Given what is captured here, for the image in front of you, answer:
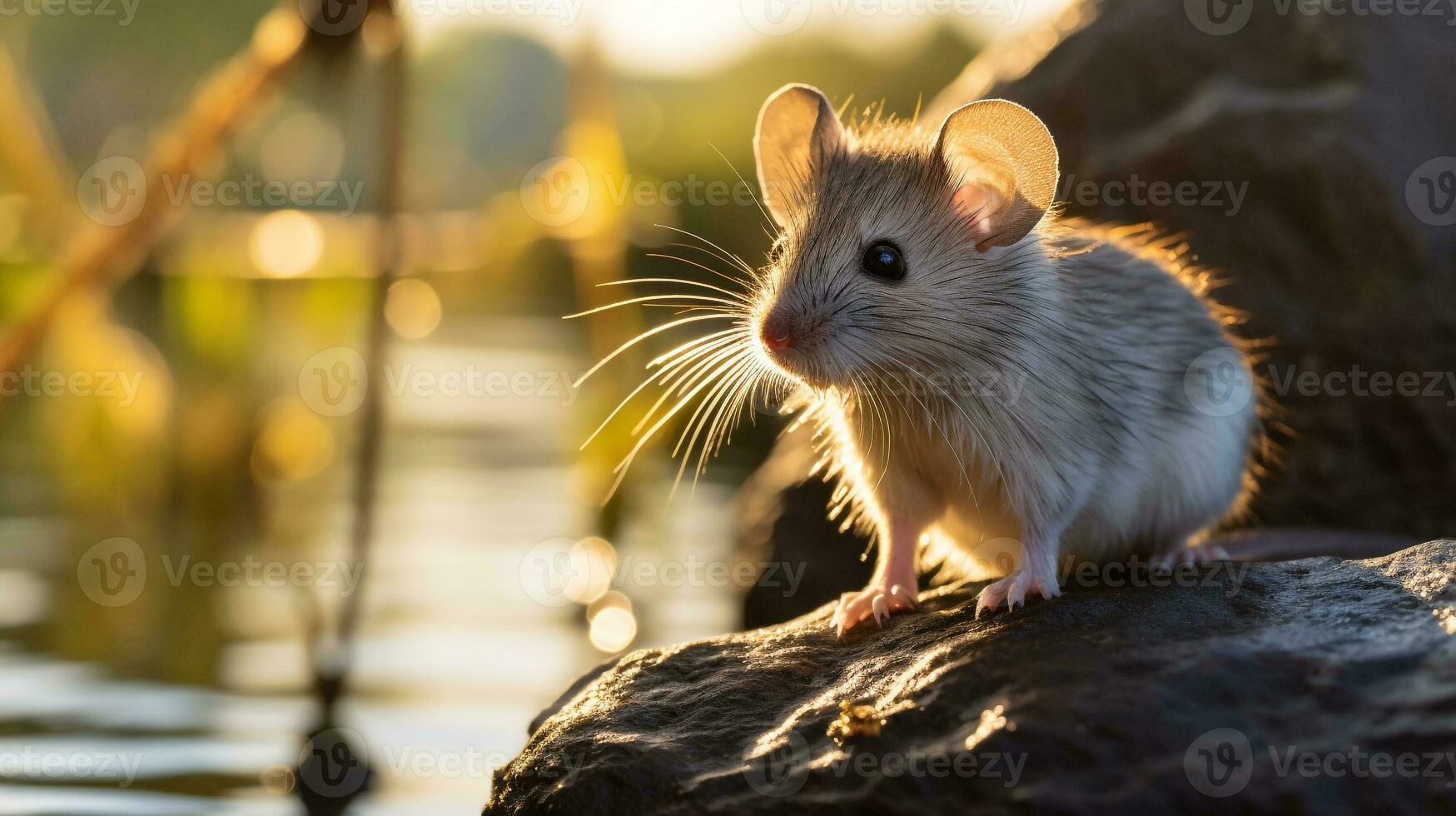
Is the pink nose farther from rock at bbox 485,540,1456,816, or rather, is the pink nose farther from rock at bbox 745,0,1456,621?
rock at bbox 745,0,1456,621

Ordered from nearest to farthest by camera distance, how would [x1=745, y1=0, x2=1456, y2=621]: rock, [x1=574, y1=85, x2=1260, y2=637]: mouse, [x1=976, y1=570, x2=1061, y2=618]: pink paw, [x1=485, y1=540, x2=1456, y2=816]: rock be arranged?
[x1=485, y1=540, x2=1456, y2=816]: rock < [x1=976, y1=570, x2=1061, y2=618]: pink paw < [x1=574, y1=85, x2=1260, y2=637]: mouse < [x1=745, y1=0, x2=1456, y2=621]: rock

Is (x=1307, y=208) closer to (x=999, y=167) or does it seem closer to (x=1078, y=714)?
(x=999, y=167)

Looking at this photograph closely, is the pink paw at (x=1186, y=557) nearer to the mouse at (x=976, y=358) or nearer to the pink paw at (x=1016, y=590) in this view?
the mouse at (x=976, y=358)

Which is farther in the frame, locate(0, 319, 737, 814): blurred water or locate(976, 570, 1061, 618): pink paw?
locate(0, 319, 737, 814): blurred water

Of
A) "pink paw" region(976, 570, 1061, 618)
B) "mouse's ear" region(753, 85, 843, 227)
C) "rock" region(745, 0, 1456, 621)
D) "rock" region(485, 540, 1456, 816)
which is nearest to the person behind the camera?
"rock" region(485, 540, 1456, 816)

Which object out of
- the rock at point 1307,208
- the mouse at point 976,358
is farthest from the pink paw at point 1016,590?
the rock at point 1307,208

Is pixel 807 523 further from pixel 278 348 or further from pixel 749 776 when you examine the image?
pixel 278 348

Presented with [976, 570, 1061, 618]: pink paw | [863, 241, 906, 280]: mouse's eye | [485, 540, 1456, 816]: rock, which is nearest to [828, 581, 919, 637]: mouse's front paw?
[485, 540, 1456, 816]: rock

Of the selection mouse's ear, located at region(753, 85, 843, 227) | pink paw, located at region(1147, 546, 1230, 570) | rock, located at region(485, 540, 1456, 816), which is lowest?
rock, located at region(485, 540, 1456, 816)
